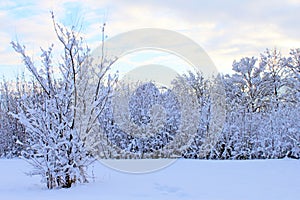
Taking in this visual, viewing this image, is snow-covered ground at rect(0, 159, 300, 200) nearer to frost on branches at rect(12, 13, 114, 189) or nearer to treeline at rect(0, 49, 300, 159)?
frost on branches at rect(12, 13, 114, 189)

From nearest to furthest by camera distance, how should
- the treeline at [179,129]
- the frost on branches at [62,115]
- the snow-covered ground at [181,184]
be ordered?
the snow-covered ground at [181,184] → the frost on branches at [62,115] → the treeline at [179,129]

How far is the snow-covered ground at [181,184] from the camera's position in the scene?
416 cm

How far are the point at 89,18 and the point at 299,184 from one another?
160 inches

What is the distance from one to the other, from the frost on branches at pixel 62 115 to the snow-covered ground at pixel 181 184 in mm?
280

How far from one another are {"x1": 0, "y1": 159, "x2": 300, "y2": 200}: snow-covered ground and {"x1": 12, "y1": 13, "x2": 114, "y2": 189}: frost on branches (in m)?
0.28

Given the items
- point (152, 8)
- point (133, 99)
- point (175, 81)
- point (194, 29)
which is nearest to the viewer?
point (152, 8)

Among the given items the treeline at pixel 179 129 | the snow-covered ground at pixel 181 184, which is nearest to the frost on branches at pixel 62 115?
the snow-covered ground at pixel 181 184

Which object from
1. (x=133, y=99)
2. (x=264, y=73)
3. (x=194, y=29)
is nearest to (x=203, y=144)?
(x=133, y=99)

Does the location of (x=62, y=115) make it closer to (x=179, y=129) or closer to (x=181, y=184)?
(x=181, y=184)

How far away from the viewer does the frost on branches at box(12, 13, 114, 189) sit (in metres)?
4.72

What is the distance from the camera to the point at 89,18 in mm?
5414

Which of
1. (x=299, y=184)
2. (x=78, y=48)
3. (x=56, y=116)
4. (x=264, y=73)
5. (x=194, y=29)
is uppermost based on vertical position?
(x=264, y=73)

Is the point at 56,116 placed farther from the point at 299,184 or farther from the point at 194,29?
the point at 194,29

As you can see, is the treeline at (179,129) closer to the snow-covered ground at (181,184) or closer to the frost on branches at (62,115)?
the snow-covered ground at (181,184)
